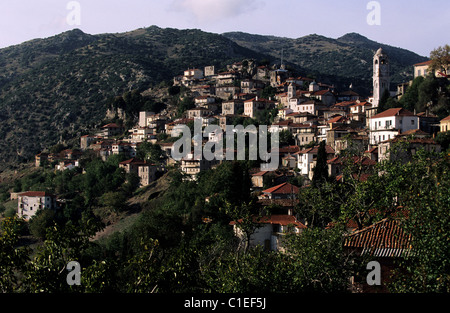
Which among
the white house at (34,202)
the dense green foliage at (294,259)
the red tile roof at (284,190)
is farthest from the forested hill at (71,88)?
the dense green foliage at (294,259)

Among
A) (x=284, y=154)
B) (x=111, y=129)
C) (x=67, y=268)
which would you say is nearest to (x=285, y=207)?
(x=284, y=154)

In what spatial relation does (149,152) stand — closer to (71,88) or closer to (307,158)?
(307,158)

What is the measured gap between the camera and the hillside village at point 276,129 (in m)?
49.6

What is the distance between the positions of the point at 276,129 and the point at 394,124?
66.5ft

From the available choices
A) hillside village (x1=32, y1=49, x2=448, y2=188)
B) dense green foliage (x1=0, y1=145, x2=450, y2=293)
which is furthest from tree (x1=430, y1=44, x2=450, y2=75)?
dense green foliage (x1=0, y1=145, x2=450, y2=293)

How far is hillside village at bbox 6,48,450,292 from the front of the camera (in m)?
49.6

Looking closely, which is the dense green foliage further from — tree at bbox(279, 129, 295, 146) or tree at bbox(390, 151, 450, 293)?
tree at bbox(279, 129, 295, 146)

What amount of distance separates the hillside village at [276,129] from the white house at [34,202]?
14 centimetres

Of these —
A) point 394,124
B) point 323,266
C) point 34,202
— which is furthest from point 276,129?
point 323,266

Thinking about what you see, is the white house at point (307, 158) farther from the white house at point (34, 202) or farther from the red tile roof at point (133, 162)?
the white house at point (34, 202)

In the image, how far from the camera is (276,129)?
239 feet

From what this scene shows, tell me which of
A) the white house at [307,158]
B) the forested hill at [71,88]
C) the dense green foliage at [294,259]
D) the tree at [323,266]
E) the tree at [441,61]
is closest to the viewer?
the dense green foliage at [294,259]

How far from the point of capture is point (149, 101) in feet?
356

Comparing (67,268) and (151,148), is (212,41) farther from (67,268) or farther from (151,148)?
(67,268)
